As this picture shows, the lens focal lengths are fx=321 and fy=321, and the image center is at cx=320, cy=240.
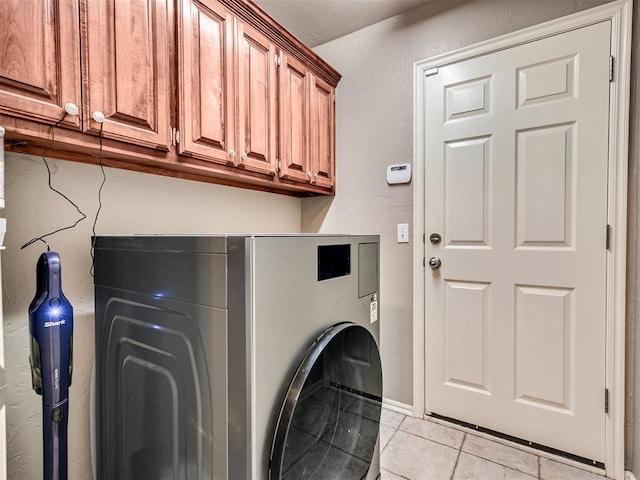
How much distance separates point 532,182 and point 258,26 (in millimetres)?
1544

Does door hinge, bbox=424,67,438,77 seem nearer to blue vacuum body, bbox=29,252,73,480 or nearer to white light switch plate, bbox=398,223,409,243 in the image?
white light switch plate, bbox=398,223,409,243

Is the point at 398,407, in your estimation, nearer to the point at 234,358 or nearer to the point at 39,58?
the point at 234,358

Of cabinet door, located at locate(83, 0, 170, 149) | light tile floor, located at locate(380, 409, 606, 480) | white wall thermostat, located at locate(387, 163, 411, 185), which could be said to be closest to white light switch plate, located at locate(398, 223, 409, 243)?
white wall thermostat, located at locate(387, 163, 411, 185)

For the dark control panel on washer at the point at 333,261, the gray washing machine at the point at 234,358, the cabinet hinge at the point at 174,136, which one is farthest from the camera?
the cabinet hinge at the point at 174,136

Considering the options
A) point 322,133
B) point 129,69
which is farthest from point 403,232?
point 129,69

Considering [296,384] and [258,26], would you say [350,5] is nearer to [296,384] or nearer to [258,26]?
[258,26]

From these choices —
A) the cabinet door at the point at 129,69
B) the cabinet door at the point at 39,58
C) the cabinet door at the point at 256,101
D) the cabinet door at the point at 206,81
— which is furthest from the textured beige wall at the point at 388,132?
the cabinet door at the point at 39,58

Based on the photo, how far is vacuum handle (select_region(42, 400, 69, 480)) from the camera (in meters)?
0.89

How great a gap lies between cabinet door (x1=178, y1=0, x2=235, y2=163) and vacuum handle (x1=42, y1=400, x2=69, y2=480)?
3.02 ft

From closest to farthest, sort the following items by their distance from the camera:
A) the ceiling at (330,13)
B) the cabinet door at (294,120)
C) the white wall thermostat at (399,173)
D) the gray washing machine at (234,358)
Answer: the gray washing machine at (234,358) < the cabinet door at (294,120) < the ceiling at (330,13) < the white wall thermostat at (399,173)

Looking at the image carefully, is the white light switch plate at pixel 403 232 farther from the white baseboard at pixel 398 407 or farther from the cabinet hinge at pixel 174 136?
the cabinet hinge at pixel 174 136

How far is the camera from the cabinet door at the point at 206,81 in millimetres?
1234

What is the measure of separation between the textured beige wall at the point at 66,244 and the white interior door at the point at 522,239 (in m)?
1.47

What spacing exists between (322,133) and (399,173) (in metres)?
0.55
